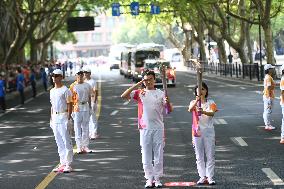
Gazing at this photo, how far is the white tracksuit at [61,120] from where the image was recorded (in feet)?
40.7

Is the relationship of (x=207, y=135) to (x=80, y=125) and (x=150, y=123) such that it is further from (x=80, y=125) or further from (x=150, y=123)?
(x=80, y=125)

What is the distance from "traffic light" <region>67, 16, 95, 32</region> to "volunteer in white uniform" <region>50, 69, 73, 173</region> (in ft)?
188

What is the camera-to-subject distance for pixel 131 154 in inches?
584

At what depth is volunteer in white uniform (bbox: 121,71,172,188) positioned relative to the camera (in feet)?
34.6

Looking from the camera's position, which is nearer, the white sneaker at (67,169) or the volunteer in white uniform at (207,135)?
the volunteer in white uniform at (207,135)

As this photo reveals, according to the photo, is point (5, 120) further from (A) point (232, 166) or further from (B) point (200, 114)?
(B) point (200, 114)

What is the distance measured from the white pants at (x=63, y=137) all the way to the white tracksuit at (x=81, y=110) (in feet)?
6.85

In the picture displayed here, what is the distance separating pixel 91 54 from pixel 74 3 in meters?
137

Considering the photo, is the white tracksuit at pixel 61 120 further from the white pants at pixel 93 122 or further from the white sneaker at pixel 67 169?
the white pants at pixel 93 122

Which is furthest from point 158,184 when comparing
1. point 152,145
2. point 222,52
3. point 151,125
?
point 222,52

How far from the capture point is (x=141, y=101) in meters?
10.7

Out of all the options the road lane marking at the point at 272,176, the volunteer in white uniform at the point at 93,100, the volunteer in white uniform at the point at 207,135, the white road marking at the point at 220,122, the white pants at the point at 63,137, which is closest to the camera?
the volunteer in white uniform at the point at 207,135

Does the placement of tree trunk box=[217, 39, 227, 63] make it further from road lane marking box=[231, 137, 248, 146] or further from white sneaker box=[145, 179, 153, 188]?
white sneaker box=[145, 179, 153, 188]

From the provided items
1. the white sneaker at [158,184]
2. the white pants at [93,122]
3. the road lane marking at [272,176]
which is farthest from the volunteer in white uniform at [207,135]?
the white pants at [93,122]
